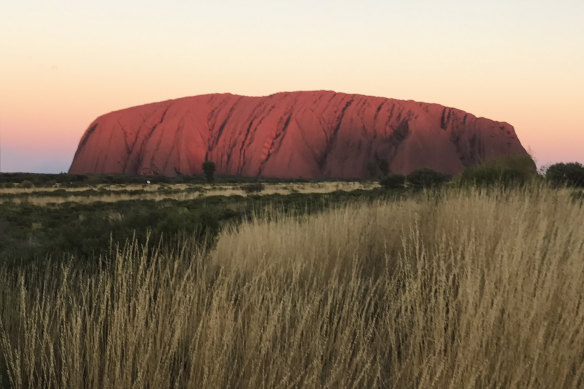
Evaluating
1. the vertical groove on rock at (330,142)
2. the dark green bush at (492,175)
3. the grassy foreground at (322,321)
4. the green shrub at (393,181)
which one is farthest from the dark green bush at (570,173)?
the vertical groove on rock at (330,142)

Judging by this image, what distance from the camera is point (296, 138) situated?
82375mm

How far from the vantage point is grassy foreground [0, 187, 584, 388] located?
2.44m

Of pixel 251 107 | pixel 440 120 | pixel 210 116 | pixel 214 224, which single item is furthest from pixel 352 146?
pixel 214 224

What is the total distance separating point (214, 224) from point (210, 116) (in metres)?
90.7

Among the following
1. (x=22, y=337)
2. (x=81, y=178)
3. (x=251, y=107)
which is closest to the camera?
(x=22, y=337)

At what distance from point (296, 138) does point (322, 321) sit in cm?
7955

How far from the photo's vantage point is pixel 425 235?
6547mm

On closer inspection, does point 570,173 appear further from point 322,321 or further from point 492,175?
point 322,321

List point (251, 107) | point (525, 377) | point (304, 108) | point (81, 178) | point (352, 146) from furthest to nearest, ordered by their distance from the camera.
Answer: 1. point (251, 107)
2. point (304, 108)
3. point (352, 146)
4. point (81, 178)
5. point (525, 377)

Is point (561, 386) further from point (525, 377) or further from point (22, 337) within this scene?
point (22, 337)

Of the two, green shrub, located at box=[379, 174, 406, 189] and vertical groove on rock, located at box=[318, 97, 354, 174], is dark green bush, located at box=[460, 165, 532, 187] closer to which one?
green shrub, located at box=[379, 174, 406, 189]

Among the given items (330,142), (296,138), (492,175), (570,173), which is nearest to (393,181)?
(570,173)

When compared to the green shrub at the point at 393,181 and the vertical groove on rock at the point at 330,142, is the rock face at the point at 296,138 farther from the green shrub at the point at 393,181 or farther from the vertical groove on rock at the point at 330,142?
the green shrub at the point at 393,181

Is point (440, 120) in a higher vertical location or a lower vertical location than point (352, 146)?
higher
